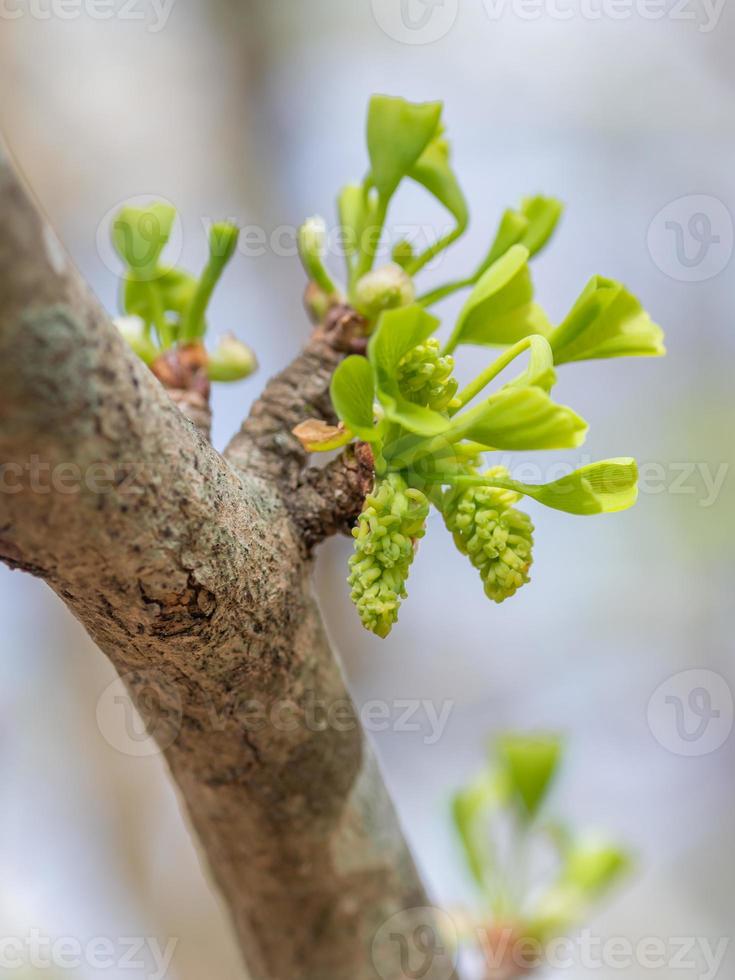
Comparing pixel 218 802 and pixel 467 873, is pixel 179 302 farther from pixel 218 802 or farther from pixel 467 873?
pixel 467 873

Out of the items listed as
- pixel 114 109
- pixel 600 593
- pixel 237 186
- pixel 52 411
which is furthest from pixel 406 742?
pixel 52 411

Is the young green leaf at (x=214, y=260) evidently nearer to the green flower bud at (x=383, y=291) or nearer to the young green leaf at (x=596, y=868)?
the green flower bud at (x=383, y=291)

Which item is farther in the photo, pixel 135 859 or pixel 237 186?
pixel 237 186

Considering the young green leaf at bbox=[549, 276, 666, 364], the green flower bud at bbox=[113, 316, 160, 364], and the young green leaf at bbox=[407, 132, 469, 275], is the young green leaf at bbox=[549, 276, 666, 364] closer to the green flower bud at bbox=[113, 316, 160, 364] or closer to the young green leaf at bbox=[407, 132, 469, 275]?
the young green leaf at bbox=[407, 132, 469, 275]

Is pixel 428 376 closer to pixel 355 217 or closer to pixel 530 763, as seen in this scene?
pixel 355 217

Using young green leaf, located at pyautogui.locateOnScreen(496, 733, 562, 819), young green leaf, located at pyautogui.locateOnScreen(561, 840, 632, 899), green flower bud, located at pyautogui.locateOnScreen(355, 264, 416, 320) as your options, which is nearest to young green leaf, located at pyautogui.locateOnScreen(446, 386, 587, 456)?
green flower bud, located at pyautogui.locateOnScreen(355, 264, 416, 320)

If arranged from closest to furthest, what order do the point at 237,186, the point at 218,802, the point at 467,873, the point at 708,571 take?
the point at 218,802, the point at 467,873, the point at 237,186, the point at 708,571

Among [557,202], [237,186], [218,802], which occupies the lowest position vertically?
[218,802]
